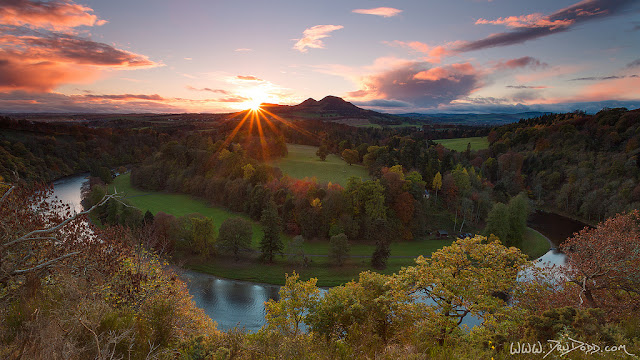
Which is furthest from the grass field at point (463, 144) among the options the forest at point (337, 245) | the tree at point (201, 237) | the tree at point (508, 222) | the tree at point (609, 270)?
the tree at point (609, 270)

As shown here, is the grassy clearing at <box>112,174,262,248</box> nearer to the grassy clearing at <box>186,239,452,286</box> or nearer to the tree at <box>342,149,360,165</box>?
the grassy clearing at <box>186,239,452,286</box>

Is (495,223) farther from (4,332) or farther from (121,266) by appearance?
(4,332)

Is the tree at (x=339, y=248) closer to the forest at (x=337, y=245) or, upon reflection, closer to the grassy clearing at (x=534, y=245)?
the forest at (x=337, y=245)

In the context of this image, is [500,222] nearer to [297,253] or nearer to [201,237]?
[297,253]

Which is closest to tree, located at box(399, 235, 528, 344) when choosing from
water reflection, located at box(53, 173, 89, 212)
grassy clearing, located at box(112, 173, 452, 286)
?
grassy clearing, located at box(112, 173, 452, 286)

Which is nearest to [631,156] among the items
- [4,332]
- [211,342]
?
[211,342]
